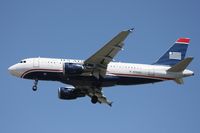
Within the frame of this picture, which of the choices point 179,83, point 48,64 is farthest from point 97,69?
point 179,83

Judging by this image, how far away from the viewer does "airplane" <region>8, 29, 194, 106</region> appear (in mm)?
65625

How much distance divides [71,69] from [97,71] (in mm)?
3287

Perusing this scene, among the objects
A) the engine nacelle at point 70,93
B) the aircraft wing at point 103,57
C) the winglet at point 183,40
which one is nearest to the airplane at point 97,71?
the aircraft wing at point 103,57

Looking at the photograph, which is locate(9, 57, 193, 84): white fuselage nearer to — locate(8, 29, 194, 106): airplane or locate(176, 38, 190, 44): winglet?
locate(8, 29, 194, 106): airplane

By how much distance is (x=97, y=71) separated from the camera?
219ft

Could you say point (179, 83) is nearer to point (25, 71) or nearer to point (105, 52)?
point (105, 52)

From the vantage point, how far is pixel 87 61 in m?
66.1

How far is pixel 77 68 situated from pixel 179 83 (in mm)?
12447

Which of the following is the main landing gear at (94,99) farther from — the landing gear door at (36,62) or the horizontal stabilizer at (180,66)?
the horizontal stabilizer at (180,66)

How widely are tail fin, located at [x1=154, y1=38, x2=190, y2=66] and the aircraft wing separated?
9219 millimetres

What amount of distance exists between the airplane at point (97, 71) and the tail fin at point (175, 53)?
172cm

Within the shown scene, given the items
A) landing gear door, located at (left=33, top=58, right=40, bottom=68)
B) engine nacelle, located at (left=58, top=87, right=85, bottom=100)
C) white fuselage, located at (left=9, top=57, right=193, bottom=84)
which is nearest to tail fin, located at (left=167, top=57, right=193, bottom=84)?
white fuselage, located at (left=9, top=57, right=193, bottom=84)

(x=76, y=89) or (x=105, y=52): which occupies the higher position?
(x=105, y=52)

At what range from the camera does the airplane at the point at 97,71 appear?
65625 millimetres
